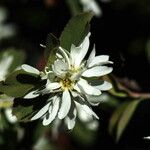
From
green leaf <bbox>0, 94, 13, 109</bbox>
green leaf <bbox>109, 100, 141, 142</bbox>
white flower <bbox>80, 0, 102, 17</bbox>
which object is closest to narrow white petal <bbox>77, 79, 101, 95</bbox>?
green leaf <bbox>0, 94, 13, 109</bbox>

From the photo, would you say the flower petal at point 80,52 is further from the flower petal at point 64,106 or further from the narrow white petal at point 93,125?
the narrow white petal at point 93,125

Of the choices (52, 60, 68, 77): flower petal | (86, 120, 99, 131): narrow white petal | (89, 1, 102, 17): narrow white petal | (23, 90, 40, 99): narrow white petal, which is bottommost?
(86, 120, 99, 131): narrow white petal

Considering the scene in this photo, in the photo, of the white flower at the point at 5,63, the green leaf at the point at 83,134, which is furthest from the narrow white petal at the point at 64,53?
the green leaf at the point at 83,134

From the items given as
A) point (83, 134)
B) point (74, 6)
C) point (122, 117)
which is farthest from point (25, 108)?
point (83, 134)

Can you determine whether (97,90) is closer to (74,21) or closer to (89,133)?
(74,21)

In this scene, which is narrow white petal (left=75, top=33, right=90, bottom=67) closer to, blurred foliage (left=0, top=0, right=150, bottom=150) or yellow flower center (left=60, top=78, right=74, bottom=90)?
yellow flower center (left=60, top=78, right=74, bottom=90)

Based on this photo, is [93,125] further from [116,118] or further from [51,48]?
[51,48]
